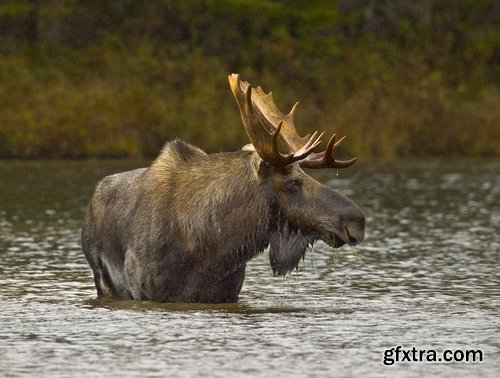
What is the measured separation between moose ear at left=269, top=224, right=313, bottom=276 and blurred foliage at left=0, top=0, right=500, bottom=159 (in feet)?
66.1

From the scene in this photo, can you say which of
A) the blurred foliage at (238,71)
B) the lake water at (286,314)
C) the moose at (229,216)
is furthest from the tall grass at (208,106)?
the moose at (229,216)

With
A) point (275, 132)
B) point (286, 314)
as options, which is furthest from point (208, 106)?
point (275, 132)

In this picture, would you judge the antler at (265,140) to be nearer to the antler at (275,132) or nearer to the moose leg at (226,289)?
the antler at (275,132)

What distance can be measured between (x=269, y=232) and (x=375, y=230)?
7.61 metres

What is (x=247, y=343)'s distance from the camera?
35.1 ft

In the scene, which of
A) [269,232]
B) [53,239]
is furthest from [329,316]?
[53,239]

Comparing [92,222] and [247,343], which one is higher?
[92,222]

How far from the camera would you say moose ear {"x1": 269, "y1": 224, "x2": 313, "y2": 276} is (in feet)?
39.9

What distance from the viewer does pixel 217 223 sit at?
1223cm

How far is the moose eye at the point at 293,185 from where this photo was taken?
12.1m

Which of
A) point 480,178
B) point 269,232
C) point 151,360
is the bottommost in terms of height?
point 151,360

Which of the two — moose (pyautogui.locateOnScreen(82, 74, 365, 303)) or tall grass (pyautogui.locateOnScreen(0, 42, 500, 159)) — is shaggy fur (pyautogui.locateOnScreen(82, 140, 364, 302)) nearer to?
moose (pyautogui.locateOnScreen(82, 74, 365, 303))

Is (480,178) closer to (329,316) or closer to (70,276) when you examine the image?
(70,276)

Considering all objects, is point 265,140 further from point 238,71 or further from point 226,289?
point 238,71
